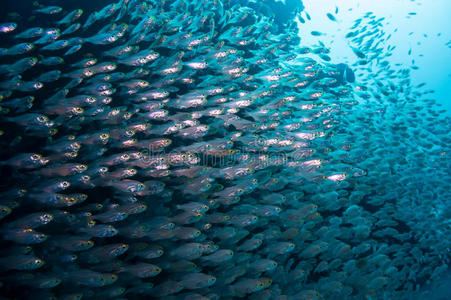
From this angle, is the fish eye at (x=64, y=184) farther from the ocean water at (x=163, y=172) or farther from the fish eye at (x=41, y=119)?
the fish eye at (x=41, y=119)

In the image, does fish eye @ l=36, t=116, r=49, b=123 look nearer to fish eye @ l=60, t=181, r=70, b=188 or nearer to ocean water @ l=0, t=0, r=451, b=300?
ocean water @ l=0, t=0, r=451, b=300

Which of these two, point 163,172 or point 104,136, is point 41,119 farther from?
point 163,172

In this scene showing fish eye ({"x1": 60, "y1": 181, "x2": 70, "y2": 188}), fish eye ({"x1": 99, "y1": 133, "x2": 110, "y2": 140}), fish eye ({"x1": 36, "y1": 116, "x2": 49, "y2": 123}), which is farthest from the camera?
fish eye ({"x1": 99, "y1": 133, "x2": 110, "y2": 140})

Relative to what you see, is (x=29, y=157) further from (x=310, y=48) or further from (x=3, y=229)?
(x=310, y=48)

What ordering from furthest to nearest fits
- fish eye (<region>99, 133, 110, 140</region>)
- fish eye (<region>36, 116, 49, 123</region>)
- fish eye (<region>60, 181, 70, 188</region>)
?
fish eye (<region>99, 133, 110, 140</region>), fish eye (<region>36, 116, 49, 123</region>), fish eye (<region>60, 181, 70, 188</region>)

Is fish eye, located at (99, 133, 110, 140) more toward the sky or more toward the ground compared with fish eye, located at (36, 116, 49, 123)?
more toward the ground

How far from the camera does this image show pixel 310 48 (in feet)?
31.1

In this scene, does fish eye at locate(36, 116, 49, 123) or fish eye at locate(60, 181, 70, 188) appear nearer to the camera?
fish eye at locate(60, 181, 70, 188)

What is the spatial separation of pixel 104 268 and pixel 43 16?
25.7ft

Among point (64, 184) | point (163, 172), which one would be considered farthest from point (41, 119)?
point (163, 172)

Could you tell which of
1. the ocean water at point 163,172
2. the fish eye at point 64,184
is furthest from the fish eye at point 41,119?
the fish eye at point 64,184

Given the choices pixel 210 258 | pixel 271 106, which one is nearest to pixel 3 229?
pixel 210 258

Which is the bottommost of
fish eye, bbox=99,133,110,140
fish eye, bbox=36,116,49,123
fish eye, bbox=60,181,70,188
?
fish eye, bbox=60,181,70,188

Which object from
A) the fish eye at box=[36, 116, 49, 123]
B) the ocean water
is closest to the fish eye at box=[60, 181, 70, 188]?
the ocean water
